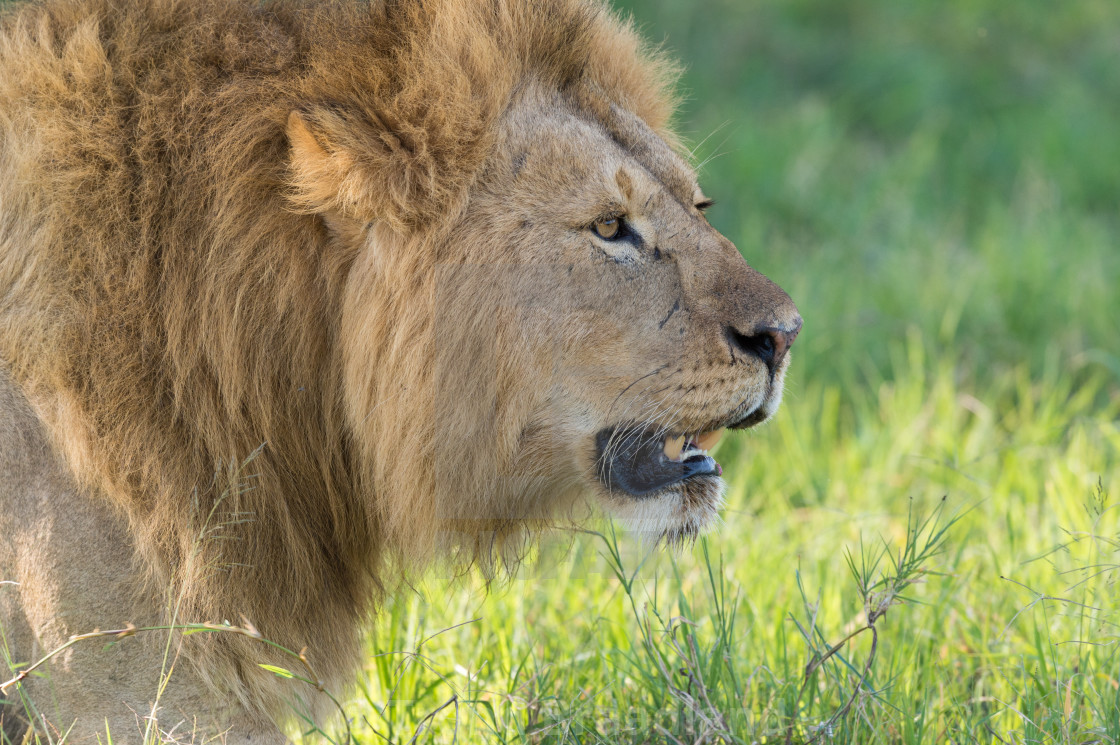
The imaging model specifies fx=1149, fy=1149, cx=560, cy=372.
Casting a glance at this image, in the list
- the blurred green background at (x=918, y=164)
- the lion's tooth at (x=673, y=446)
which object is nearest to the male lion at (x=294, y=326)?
the lion's tooth at (x=673, y=446)

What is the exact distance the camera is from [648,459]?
2344 mm

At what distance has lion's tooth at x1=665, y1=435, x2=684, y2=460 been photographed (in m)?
2.36

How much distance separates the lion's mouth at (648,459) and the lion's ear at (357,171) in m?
0.58

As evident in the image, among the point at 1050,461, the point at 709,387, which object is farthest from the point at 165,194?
the point at 1050,461

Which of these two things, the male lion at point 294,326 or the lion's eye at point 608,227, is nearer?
the male lion at point 294,326

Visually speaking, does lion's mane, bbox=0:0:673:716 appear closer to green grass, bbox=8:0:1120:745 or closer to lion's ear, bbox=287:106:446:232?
lion's ear, bbox=287:106:446:232

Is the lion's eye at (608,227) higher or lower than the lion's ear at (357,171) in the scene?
higher

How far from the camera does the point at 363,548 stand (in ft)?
8.01

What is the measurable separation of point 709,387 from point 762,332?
0.15 meters

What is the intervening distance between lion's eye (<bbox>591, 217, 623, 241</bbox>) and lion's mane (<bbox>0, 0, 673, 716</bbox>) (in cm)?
26

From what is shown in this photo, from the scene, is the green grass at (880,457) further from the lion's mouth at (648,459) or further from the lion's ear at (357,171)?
the lion's ear at (357,171)

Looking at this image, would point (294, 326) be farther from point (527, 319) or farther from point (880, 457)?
point (880, 457)

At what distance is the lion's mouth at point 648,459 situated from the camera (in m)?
2.29

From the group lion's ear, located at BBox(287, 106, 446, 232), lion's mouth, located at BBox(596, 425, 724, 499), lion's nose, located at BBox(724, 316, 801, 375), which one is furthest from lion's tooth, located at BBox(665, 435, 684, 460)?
lion's ear, located at BBox(287, 106, 446, 232)
